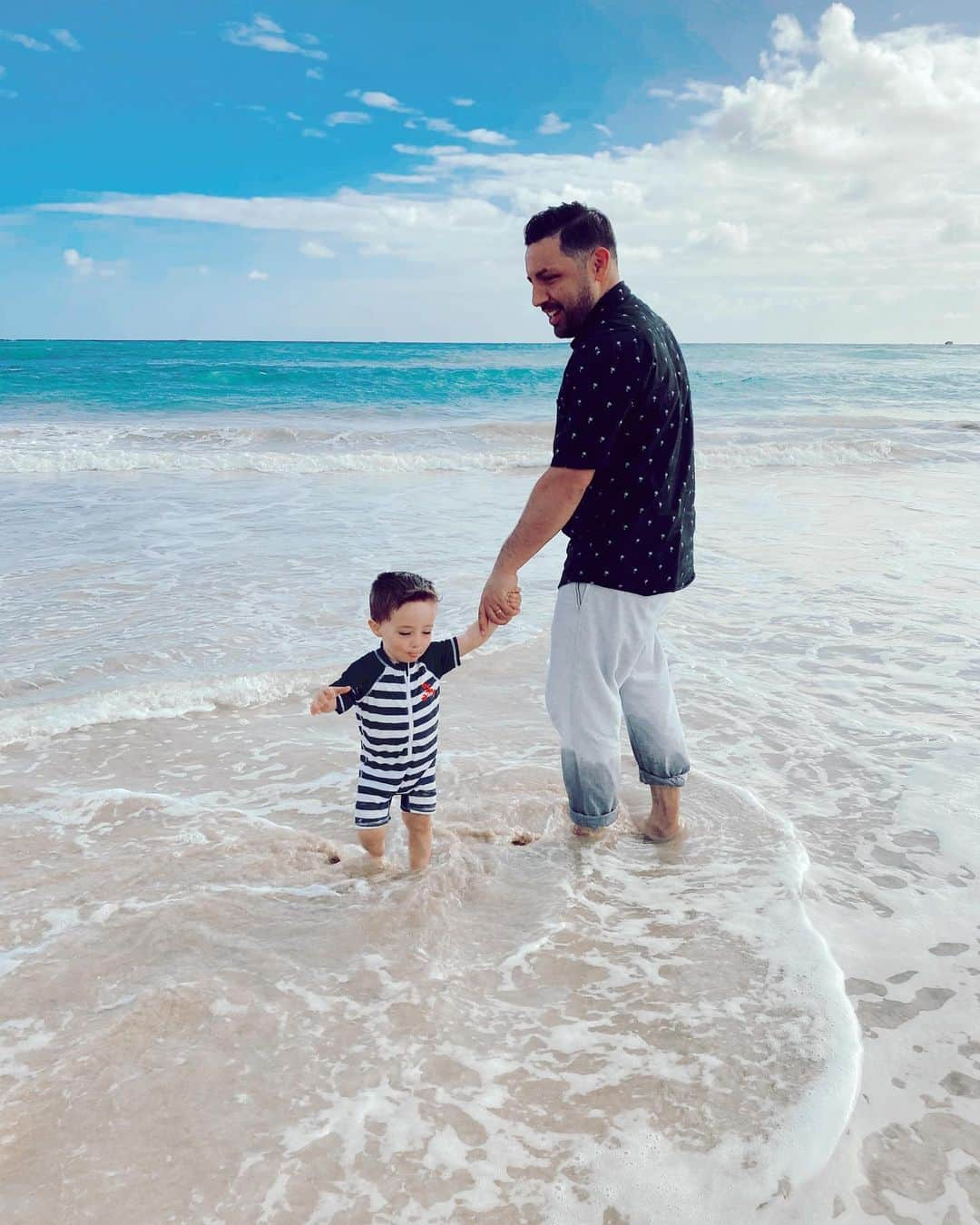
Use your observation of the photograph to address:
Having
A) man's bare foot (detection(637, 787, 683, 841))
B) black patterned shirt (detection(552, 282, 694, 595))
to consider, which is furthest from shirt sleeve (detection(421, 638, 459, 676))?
man's bare foot (detection(637, 787, 683, 841))

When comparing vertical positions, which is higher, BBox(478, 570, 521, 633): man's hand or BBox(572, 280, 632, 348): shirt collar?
BBox(572, 280, 632, 348): shirt collar

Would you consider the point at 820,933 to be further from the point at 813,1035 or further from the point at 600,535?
the point at 600,535

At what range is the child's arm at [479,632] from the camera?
3156 mm

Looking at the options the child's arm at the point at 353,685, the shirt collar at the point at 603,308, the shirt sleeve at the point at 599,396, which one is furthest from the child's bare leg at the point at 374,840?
the shirt collar at the point at 603,308

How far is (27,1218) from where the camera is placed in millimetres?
2021

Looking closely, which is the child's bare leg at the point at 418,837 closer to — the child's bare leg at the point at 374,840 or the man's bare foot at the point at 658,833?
the child's bare leg at the point at 374,840

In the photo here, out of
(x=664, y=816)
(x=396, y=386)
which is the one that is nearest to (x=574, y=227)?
(x=664, y=816)

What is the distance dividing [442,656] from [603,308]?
1.30 m

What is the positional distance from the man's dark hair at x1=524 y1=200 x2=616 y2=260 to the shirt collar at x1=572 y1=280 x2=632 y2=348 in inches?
6.1

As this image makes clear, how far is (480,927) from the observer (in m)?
3.18

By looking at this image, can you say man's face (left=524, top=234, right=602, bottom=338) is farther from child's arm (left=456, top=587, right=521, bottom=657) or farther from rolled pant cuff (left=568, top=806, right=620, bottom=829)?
rolled pant cuff (left=568, top=806, right=620, bottom=829)

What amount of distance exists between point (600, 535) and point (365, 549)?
5862mm

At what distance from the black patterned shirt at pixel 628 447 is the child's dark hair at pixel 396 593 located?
0.56 meters

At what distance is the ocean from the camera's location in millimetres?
2182
